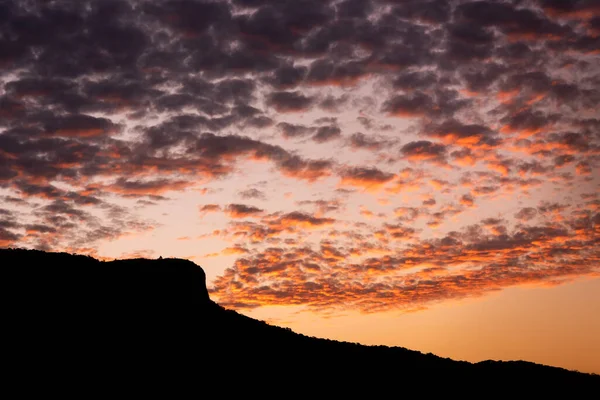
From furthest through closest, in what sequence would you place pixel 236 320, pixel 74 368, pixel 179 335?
pixel 236 320 < pixel 179 335 < pixel 74 368

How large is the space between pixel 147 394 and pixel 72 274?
10905 millimetres

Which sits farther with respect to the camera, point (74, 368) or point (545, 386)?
point (545, 386)

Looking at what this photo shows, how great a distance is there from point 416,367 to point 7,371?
33809 mm

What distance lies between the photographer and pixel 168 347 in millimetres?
40344

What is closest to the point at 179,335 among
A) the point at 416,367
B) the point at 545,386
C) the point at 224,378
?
the point at 224,378

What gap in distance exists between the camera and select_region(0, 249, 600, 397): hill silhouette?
3422 cm

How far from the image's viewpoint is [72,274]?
134ft

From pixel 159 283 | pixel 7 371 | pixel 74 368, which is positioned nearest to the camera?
pixel 7 371

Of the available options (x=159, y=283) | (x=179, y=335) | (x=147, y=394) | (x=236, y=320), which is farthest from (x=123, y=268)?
(x=147, y=394)

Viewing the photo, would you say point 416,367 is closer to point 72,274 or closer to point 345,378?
point 345,378

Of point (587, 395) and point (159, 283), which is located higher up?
point (159, 283)

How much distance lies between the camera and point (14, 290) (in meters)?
36.9

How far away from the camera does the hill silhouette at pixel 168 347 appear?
112ft

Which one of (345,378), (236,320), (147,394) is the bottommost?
(147,394)
